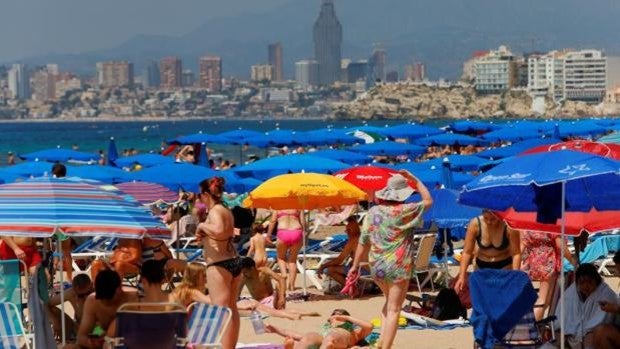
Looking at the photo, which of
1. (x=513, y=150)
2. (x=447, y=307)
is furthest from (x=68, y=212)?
(x=513, y=150)

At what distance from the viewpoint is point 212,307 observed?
22.7 feet

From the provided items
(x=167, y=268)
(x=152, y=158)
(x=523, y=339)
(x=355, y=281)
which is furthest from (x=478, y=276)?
(x=152, y=158)

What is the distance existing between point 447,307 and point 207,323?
11.8ft

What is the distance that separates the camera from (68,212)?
7105mm

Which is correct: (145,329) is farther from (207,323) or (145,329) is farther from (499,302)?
(499,302)

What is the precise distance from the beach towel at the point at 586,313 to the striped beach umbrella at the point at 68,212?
2.30m

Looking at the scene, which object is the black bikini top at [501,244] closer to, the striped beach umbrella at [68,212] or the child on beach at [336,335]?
the child on beach at [336,335]

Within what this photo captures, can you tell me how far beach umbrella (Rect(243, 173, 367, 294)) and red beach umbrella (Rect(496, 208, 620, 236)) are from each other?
341 centimetres

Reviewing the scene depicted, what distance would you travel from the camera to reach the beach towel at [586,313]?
7.62 m

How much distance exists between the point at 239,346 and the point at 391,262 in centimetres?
131

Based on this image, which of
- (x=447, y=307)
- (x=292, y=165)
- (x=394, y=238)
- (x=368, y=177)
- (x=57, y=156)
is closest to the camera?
(x=394, y=238)

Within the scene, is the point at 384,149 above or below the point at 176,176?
below

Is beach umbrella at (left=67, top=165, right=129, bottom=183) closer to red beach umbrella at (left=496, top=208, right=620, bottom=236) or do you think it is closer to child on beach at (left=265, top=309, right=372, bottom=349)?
child on beach at (left=265, top=309, right=372, bottom=349)

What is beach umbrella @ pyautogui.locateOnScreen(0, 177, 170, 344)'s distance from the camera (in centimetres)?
695
